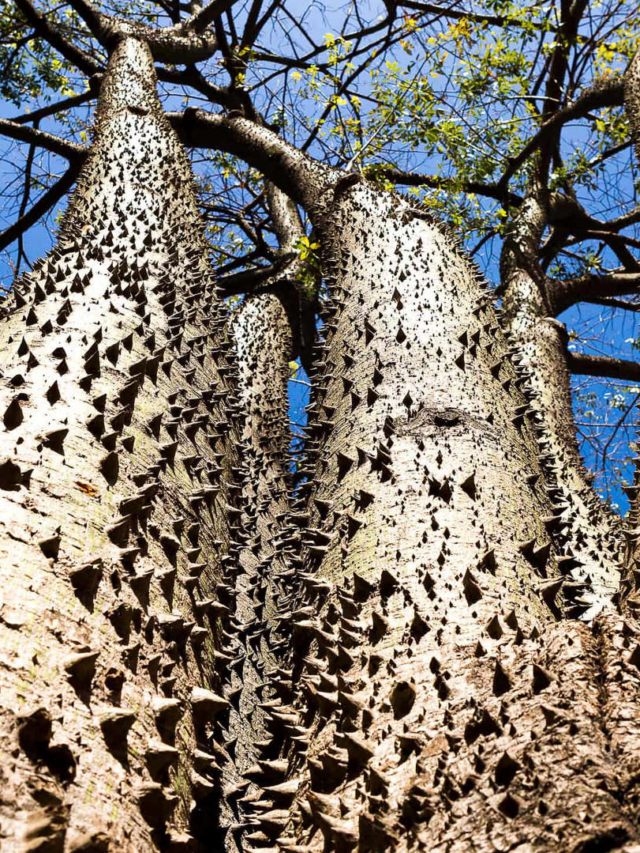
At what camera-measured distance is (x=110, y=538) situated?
152cm

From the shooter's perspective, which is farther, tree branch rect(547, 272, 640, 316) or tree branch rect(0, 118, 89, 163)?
tree branch rect(547, 272, 640, 316)

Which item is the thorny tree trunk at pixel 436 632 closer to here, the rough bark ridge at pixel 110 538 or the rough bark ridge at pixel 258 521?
the rough bark ridge at pixel 110 538

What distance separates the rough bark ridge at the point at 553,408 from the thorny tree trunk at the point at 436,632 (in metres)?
0.44

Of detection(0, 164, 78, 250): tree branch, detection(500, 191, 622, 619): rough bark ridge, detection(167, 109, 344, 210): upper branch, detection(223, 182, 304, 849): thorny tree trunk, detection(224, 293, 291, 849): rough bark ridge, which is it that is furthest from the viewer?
detection(0, 164, 78, 250): tree branch

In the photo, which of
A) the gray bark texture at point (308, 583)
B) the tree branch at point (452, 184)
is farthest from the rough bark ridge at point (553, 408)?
the tree branch at point (452, 184)

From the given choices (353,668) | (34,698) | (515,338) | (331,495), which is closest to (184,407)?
(331,495)

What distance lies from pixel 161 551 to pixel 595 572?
6.49 ft

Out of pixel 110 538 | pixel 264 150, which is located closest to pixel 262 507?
pixel 110 538

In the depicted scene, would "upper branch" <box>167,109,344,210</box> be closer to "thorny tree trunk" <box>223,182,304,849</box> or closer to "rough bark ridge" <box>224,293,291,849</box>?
"thorny tree trunk" <box>223,182,304,849</box>

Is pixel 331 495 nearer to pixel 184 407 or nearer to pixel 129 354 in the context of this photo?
pixel 184 407

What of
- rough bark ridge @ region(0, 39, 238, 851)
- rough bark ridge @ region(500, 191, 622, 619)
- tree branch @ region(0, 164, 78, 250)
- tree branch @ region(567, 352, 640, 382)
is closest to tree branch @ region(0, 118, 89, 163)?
tree branch @ region(0, 164, 78, 250)

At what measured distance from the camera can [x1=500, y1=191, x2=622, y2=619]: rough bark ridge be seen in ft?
9.92

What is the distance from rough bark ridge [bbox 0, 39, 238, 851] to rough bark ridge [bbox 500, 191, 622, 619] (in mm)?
1182

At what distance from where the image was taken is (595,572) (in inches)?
116
